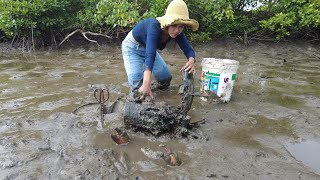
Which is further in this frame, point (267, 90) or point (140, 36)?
point (267, 90)

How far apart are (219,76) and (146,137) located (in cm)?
145

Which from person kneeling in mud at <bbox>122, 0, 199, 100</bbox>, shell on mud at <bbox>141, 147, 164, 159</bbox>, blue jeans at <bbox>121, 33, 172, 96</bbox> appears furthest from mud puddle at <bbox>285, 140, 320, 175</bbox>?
blue jeans at <bbox>121, 33, 172, 96</bbox>

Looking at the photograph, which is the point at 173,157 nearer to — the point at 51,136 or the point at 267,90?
the point at 51,136

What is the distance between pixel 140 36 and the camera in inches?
146

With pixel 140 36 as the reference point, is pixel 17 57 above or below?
below

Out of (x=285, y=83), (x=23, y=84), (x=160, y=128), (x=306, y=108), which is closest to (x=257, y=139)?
(x=160, y=128)

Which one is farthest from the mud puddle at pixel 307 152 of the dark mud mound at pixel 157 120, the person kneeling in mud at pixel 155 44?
the person kneeling in mud at pixel 155 44

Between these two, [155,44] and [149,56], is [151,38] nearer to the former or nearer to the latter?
[155,44]

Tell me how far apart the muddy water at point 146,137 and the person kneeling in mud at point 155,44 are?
0.43 metres

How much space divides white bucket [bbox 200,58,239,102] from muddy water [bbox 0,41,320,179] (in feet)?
0.59

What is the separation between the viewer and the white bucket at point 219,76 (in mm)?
3816

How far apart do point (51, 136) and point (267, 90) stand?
10.6ft

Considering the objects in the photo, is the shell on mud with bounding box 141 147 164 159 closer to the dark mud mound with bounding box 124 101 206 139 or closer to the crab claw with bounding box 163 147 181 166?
the crab claw with bounding box 163 147 181 166

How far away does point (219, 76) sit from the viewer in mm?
3863
